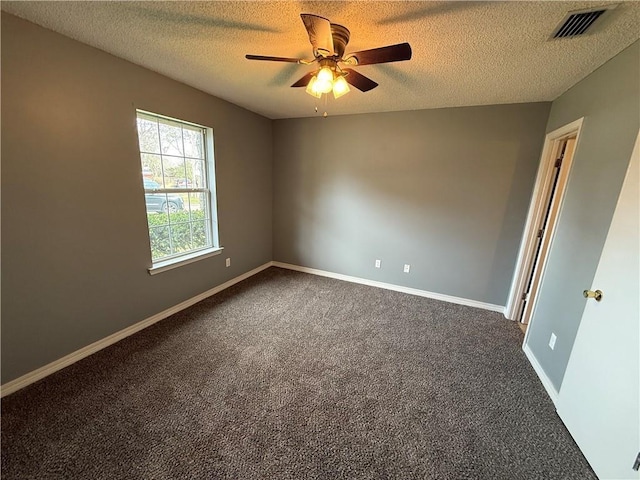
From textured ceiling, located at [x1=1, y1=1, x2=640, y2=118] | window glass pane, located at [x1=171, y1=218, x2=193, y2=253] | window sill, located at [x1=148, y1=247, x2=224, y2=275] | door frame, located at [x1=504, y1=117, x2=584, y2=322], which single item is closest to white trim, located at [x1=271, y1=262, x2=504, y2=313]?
door frame, located at [x1=504, y1=117, x2=584, y2=322]

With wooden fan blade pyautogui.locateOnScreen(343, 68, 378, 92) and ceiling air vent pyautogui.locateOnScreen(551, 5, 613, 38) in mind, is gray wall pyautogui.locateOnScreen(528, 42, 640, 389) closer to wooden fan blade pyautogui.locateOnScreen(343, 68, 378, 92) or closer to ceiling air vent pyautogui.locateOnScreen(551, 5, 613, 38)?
ceiling air vent pyautogui.locateOnScreen(551, 5, 613, 38)

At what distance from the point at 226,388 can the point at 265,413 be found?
14.4 inches

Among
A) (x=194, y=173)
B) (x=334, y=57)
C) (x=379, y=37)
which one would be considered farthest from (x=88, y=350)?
(x=379, y=37)

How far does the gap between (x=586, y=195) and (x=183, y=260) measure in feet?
11.5

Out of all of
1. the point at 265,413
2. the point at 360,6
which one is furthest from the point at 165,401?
the point at 360,6

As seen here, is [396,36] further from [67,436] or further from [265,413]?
[67,436]

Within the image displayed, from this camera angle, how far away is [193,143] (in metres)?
2.81

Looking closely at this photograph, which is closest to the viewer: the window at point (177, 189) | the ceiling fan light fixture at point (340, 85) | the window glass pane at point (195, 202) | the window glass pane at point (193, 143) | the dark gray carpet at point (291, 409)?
the dark gray carpet at point (291, 409)

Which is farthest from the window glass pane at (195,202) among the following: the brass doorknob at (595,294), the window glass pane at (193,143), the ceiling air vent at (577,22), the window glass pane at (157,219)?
the brass doorknob at (595,294)

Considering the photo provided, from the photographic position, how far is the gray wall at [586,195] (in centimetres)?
149

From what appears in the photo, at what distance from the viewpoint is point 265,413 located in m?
1.62

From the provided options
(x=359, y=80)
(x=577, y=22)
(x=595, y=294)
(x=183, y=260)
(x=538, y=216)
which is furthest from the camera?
(x=183, y=260)

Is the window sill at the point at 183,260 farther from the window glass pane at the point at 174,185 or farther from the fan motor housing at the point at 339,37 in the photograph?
the fan motor housing at the point at 339,37

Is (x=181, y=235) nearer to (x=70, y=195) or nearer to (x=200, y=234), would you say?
(x=200, y=234)
